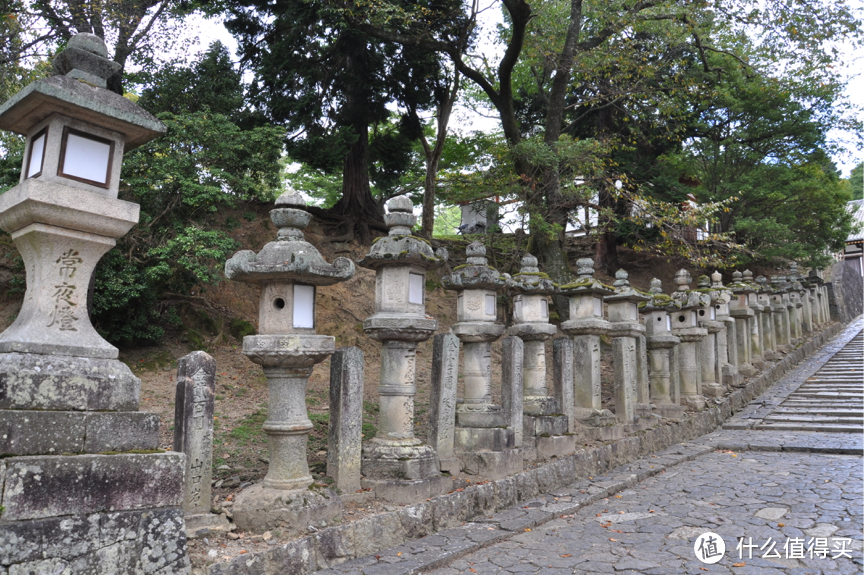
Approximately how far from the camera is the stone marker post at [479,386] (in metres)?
6.36

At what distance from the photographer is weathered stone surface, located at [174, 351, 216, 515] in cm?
430

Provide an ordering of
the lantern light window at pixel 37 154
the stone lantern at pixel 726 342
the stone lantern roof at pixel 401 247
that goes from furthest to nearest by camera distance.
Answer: the stone lantern at pixel 726 342
the stone lantern roof at pixel 401 247
the lantern light window at pixel 37 154

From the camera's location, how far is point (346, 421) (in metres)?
5.18

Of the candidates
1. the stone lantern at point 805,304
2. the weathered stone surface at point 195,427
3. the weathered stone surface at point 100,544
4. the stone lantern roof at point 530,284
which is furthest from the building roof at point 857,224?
the weathered stone surface at point 100,544

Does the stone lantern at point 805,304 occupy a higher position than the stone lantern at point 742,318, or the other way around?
the stone lantern at point 805,304

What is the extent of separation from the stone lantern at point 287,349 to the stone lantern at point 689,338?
8.61 m

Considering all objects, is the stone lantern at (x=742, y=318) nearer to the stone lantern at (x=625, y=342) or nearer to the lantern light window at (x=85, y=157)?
the stone lantern at (x=625, y=342)

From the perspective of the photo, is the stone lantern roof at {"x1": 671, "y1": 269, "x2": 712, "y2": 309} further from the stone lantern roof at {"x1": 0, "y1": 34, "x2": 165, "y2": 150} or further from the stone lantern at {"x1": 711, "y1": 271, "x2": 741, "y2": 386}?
the stone lantern roof at {"x1": 0, "y1": 34, "x2": 165, "y2": 150}

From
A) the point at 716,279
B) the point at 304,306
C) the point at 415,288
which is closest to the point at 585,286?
the point at 415,288

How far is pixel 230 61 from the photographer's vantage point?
14.0 metres

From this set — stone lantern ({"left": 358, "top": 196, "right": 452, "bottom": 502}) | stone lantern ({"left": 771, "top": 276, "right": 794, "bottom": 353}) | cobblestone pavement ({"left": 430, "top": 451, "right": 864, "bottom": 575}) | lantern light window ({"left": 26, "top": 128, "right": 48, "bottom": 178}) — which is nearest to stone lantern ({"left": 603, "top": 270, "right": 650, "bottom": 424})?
cobblestone pavement ({"left": 430, "top": 451, "right": 864, "bottom": 575})

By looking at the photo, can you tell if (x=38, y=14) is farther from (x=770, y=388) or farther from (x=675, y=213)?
(x=770, y=388)

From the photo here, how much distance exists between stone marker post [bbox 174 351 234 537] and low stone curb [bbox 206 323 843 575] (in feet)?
2.10

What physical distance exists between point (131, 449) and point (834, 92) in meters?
20.9
